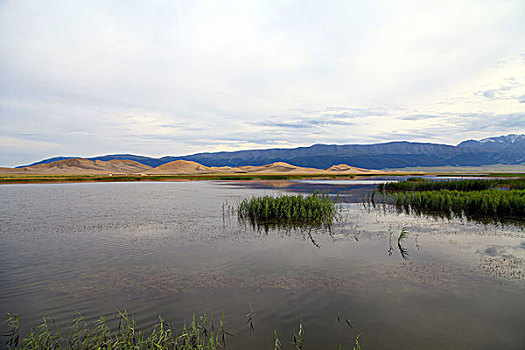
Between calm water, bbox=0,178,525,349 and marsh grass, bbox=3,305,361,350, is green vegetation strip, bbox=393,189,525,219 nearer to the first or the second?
calm water, bbox=0,178,525,349

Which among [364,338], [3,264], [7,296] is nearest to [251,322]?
[364,338]

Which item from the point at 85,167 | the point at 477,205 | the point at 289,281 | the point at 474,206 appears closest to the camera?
the point at 289,281

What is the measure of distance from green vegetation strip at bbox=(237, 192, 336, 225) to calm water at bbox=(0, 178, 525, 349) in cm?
299

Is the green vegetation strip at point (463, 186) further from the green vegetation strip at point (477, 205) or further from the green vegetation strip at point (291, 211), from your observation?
the green vegetation strip at point (291, 211)

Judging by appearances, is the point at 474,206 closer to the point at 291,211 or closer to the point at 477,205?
the point at 477,205

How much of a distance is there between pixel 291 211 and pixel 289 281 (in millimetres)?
9847

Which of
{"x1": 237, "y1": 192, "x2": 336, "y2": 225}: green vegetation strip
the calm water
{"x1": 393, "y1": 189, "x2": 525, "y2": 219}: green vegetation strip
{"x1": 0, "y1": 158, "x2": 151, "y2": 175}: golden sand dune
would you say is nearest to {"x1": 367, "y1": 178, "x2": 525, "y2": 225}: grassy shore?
{"x1": 393, "y1": 189, "x2": 525, "y2": 219}: green vegetation strip

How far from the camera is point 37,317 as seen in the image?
630 cm

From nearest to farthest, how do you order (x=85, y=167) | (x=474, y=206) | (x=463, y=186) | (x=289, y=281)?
(x=289, y=281)
(x=474, y=206)
(x=463, y=186)
(x=85, y=167)

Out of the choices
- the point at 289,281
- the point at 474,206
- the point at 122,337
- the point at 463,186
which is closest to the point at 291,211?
the point at 289,281

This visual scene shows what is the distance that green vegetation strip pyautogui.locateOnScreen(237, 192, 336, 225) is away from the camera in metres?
17.3

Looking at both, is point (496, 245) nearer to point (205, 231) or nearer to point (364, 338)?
point (364, 338)

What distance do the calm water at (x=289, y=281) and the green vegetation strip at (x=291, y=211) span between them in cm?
299

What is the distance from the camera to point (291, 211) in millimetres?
17969
